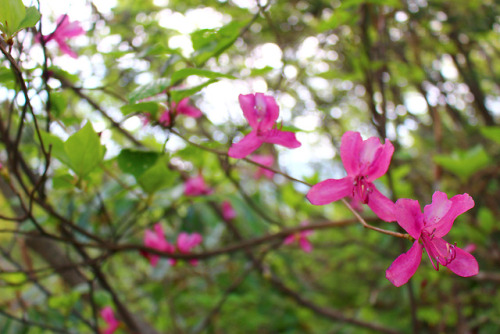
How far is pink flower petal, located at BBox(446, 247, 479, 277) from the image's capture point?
0.52 meters

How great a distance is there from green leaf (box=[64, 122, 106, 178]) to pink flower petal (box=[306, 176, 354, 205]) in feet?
1.31

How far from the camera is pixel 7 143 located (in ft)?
2.65

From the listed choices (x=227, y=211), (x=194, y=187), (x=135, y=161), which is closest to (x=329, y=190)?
(x=135, y=161)

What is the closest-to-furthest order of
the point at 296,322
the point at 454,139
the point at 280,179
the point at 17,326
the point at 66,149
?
1. the point at 66,149
2. the point at 17,326
3. the point at 296,322
4. the point at 454,139
5. the point at 280,179

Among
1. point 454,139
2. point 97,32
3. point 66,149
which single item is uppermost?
point 97,32

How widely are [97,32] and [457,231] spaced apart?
171 centimetres

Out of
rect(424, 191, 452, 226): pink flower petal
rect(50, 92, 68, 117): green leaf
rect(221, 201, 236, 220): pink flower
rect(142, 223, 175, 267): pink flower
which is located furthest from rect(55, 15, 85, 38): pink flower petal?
rect(221, 201, 236, 220): pink flower

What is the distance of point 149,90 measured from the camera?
2.18 ft

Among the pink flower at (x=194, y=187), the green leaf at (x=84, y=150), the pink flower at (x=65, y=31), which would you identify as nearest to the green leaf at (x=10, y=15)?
the green leaf at (x=84, y=150)

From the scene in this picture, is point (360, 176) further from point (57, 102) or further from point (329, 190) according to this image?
point (57, 102)

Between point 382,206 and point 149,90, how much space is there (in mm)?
409

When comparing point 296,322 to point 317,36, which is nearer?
point 317,36

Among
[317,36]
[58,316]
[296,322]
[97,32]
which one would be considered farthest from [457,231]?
[97,32]

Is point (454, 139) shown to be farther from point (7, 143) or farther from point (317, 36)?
point (7, 143)
